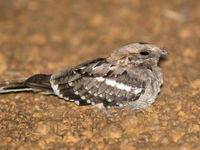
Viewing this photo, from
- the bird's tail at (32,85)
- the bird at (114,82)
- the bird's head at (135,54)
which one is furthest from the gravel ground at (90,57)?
the bird's head at (135,54)

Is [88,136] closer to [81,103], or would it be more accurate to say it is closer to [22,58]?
[81,103]

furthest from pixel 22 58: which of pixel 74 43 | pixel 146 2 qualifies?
pixel 146 2

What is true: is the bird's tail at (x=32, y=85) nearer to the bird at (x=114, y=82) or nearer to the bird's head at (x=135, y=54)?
the bird at (x=114, y=82)

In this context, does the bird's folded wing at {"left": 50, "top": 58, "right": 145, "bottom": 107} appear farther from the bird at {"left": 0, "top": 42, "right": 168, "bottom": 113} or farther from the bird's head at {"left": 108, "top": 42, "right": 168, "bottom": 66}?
the bird's head at {"left": 108, "top": 42, "right": 168, "bottom": 66}

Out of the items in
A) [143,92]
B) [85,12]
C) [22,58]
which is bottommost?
[143,92]

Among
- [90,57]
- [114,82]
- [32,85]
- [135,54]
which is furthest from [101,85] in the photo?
[90,57]

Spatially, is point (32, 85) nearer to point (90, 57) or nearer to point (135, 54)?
point (135, 54)
